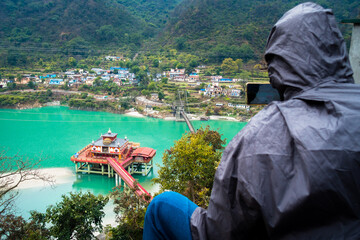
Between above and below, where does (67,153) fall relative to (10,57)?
below

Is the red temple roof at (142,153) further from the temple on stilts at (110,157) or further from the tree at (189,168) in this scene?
the tree at (189,168)

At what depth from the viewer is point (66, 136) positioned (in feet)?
43.5

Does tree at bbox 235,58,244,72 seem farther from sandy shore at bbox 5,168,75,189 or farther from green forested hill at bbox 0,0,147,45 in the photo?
sandy shore at bbox 5,168,75,189

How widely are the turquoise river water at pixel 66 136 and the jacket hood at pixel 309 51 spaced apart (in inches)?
316

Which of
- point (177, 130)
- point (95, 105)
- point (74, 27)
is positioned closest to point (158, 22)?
point (74, 27)

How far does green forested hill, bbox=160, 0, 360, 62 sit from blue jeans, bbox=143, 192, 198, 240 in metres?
23.7

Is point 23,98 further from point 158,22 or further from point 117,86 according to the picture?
point 158,22

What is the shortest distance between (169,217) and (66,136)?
13.7 metres

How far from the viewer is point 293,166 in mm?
418

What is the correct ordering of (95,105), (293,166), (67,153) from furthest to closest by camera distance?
(95,105) → (67,153) → (293,166)

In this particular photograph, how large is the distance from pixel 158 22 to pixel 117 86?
22.4 meters

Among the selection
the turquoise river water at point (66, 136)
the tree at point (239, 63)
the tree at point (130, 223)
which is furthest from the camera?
the tree at point (239, 63)

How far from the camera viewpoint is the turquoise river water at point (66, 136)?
27.8 feet

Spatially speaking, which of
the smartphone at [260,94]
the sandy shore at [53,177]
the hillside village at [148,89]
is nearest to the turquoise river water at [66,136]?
the sandy shore at [53,177]
